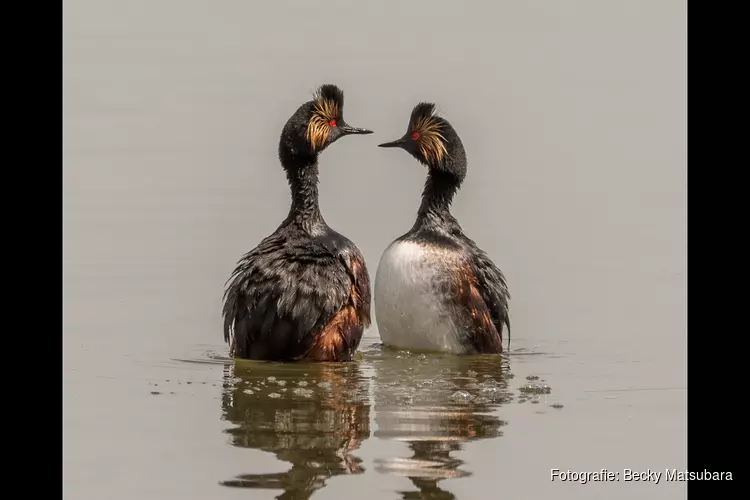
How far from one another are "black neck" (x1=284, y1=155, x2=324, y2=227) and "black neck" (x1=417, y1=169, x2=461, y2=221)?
1.33 metres

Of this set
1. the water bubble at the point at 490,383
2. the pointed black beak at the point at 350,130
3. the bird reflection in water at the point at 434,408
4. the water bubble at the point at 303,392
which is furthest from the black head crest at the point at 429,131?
the water bubble at the point at 303,392

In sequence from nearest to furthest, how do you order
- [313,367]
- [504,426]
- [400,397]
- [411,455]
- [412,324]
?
[411,455] < [504,426] < [400,397] < [313,367] < [412,324]

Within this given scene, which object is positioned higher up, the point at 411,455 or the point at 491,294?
the point at 491,294

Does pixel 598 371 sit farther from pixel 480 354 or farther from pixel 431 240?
pixel 431 240

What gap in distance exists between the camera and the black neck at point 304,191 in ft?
40.5

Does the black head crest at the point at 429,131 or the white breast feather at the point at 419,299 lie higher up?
the black head crest at the point at 429,131

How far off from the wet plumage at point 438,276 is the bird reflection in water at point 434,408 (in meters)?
0.25

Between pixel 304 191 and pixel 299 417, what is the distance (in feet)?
10.9

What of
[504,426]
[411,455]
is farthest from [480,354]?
[411,455]

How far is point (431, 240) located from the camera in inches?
513

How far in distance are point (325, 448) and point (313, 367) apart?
2.83 meters

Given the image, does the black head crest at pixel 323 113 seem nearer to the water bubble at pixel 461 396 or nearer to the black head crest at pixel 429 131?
the black head crest at pixel 429 131

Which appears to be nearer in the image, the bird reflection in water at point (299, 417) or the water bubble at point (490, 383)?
the bird reflection in water at point (299, 417)

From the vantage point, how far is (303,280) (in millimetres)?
11633
